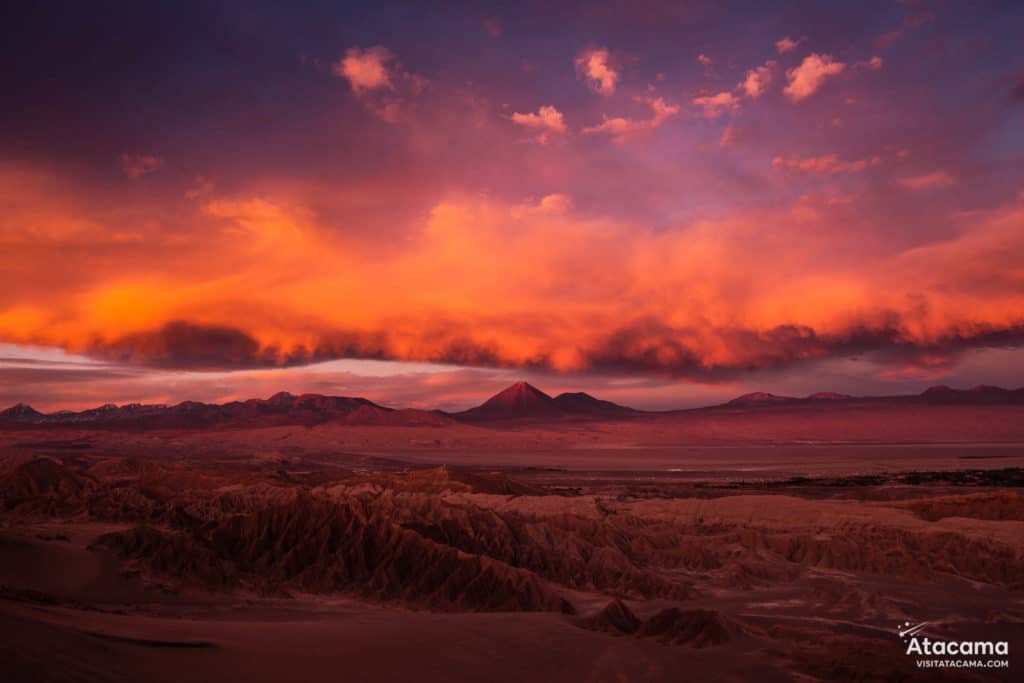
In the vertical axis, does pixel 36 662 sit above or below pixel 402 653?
above

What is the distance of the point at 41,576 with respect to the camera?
30281mm

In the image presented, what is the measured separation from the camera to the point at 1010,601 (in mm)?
33188

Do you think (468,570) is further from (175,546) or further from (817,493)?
(817,493)

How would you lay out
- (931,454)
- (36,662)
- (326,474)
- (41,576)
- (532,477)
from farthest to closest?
1. (931,454)
2. (532,477)
3. (326,474)
4. (41,576)
5. (36,662)

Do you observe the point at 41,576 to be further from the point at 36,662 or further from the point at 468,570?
the point at 36,662

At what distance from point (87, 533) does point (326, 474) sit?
5989cm

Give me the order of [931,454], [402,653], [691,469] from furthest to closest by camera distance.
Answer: [931,454], [691,469], [402,653]

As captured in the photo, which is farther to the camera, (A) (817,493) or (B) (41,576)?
(A) (817,493)

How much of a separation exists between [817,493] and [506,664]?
2837 inches

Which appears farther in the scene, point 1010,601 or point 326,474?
point 326,474

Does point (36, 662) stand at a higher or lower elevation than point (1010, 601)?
higher

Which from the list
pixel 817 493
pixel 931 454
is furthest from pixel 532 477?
pixel 931 454

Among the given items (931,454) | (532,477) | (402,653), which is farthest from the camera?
(931,454)

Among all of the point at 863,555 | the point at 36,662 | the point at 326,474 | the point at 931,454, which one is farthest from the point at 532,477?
the point at 36,662
